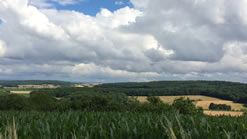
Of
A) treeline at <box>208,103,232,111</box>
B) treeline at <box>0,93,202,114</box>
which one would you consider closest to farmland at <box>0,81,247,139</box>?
treeline at <box>0,93,202,114</box>

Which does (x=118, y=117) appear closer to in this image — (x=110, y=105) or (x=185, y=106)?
(x=185, y=106)

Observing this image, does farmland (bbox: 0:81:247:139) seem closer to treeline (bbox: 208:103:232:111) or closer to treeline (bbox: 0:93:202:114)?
treeline (bbox: 0:93:202:114)

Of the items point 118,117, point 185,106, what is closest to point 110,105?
point 185,106

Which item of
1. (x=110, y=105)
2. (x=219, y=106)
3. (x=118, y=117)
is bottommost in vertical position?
(x=219, y=106)

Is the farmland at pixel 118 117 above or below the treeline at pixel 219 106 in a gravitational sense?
above

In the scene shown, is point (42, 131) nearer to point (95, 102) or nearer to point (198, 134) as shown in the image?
point (198, 134)

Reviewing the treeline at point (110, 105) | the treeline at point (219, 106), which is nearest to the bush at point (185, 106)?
the treeline at point (110, 105)

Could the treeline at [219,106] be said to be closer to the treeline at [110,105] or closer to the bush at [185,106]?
the treeline at [110,105]

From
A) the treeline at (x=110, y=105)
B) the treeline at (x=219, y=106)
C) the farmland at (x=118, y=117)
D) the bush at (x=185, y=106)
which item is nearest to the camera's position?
the farmland at (x=118, y=117)

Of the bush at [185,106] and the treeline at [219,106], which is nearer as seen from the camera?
the bush at [185,106]

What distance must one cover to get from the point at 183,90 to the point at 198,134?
12998 cm

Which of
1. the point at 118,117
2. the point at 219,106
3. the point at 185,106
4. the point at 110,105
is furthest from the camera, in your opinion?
the point at 219,106

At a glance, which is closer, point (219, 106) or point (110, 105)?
point (110, 105)

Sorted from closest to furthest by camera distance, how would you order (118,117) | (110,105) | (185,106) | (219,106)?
1. (118,117)
2. (185,106)
3. (110,105)
4. (219,106)
